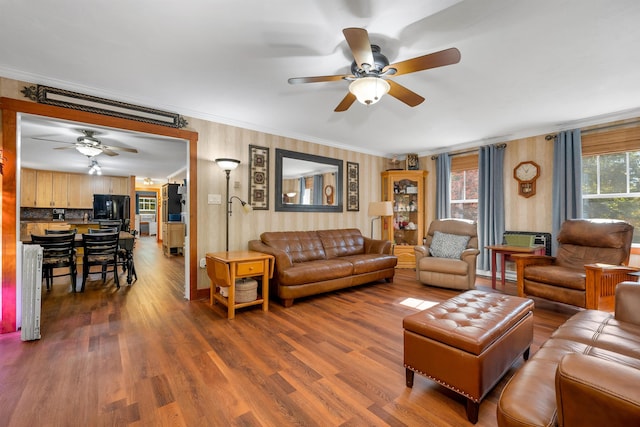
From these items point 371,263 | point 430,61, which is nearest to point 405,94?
point 430,61

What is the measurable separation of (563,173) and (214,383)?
512 cm

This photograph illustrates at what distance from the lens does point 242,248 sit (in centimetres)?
416

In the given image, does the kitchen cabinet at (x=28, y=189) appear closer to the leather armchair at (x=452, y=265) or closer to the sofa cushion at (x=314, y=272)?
the sofa cushion at (x=314, y=272)

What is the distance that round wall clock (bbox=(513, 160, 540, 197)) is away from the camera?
14.9 feet

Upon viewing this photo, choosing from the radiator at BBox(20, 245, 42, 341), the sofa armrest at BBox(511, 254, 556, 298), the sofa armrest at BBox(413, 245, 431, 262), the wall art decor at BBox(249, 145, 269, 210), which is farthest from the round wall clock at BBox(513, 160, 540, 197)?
the radiator at BBox(20, 245, 42, 341)

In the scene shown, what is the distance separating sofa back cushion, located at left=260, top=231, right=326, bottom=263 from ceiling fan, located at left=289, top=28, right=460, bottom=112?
7.70 feet

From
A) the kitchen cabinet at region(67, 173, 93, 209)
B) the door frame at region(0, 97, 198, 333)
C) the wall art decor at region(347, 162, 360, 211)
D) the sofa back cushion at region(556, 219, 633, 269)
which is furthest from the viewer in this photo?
the kitchen cabinet at region(67, 173, 93, 209)

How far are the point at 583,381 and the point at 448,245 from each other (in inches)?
150

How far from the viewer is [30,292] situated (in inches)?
96.3

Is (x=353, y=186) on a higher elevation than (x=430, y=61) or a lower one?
lower

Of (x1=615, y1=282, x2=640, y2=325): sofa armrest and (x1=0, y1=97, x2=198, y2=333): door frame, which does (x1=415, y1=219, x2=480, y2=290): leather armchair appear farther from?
(x1=0, y1=97, x2=198, y2=333): door frame

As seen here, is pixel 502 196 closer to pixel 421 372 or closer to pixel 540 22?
pixel 540 22

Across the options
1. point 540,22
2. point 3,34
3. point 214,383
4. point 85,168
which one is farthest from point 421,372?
point 85,168

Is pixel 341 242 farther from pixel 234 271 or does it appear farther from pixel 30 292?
pixel 30 292
